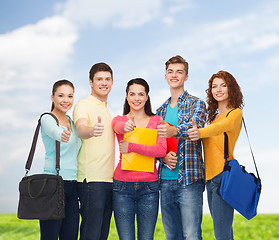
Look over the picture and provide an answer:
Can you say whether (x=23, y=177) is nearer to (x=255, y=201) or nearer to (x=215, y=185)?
(x=215, y=185)

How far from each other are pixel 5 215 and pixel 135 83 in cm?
793

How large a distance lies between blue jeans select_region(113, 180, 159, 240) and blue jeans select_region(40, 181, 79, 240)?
0.42 meters

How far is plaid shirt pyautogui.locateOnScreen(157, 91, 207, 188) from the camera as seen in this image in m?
3.74

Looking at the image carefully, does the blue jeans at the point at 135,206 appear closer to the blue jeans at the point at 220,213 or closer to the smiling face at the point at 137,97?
the blue jeans at the point at 220,213

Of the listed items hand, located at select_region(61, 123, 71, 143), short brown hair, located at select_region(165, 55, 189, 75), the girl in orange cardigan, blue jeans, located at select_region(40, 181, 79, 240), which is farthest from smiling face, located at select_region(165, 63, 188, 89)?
blue jeans, located at select_region(40, 181, 79, 240)

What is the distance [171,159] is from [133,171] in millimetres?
447

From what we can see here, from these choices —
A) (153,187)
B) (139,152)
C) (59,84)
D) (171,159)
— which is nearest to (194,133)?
(171,159)

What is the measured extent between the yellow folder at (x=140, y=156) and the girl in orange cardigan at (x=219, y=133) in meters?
0.43

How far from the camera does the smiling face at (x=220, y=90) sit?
3.98 m

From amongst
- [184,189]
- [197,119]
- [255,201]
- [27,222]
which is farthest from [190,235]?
[27,222]

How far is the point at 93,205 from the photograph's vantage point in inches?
140

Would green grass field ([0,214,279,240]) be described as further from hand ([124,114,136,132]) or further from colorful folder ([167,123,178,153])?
hand ([124,114,136,132])

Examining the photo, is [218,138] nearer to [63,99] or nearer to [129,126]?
[129,126]

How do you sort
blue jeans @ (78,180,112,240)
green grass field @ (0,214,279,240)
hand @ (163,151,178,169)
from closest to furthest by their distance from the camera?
1. blue jeans @ (78,180,112,240)
2. hand @ (163,151,178,169)
3. green grass field @ (0,214,279,240)
